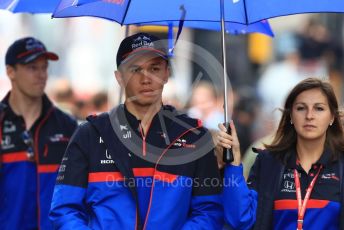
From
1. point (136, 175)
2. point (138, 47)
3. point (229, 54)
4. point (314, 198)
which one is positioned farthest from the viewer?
point (229, 54)

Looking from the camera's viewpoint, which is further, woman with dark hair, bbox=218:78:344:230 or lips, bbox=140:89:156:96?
woman with dark hair, bbox=218:78:344:230

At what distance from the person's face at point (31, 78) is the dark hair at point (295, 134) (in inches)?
73.6

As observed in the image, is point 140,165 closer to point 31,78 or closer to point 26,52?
point 31,78

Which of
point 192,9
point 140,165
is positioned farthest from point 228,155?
point 192,9

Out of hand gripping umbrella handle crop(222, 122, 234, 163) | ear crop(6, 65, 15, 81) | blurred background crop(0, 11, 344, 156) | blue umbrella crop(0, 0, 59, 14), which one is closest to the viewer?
hand gripping umbrella handle crop(222, 122, 234, 163)

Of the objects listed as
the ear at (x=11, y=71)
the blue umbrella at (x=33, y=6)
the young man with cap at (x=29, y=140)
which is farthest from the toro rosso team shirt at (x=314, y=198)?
the ear at (x=11, y=71)

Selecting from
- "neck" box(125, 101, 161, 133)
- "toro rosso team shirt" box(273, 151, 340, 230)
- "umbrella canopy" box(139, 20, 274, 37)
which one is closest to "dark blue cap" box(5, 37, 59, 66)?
"umbrella canopy" box(139, 20, 274, 37)

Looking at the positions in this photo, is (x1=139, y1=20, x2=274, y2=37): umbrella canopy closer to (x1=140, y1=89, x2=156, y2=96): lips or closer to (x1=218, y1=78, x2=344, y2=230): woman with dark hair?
(x1=218, y1=78, x2=344, y2=230): woman with dark hair

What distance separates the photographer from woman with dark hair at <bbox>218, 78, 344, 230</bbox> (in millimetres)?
5684

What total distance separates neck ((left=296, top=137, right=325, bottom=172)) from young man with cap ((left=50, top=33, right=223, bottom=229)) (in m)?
0.74

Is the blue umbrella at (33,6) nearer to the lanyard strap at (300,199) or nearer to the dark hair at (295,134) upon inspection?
the dark hair at (295,134)

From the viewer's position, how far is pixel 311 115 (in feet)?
19.3

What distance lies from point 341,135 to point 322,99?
0.28m

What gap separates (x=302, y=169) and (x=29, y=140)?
6.87ft
